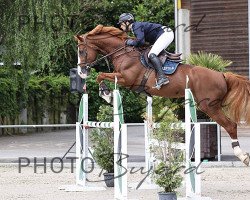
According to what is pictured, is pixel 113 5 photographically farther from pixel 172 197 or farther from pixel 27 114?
pixel 172 197

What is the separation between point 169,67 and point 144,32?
0.74m

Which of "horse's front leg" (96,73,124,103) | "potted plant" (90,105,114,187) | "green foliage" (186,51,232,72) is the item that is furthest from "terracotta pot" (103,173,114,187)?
"green foliage" (186,51,232,72)

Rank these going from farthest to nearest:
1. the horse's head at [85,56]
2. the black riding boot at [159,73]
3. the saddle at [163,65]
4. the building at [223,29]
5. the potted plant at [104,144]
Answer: the building at [223,29]
the potted plant at [104,144]
the horse's head at [85,56]
the saddle at [163,65]
the black riding boot at [159,73]

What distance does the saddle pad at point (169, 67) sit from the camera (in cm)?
1452

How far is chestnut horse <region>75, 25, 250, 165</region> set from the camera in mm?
14495

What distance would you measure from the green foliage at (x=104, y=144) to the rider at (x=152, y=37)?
4.77 feet

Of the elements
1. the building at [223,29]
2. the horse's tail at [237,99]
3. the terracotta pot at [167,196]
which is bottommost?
the terracotta pot at [167,196]

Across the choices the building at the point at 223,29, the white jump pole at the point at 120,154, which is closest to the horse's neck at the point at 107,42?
the white jump pole at the point at 120,154

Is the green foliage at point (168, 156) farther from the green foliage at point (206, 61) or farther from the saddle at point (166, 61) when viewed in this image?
the green foliage at point (206, 61)

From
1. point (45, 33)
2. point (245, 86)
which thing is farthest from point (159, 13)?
point (245, 86)

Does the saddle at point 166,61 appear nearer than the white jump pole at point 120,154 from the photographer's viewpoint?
No

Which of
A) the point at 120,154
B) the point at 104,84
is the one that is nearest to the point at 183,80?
the point at 104,84

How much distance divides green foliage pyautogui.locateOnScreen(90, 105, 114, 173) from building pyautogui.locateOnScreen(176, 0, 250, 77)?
15450mm

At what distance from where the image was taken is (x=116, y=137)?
13.0 m
